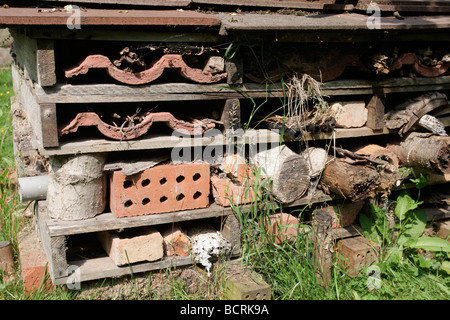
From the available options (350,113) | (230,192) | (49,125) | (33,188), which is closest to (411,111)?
(350,113)

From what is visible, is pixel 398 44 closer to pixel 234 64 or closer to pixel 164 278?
pixel 234 64

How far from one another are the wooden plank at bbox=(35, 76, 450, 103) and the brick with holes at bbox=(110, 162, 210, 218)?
0.52 meters

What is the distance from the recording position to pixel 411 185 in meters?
4.28

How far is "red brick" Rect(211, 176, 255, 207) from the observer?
3.54 metres

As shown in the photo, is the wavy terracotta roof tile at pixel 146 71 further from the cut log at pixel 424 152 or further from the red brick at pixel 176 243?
the cut log at pixel 424 152

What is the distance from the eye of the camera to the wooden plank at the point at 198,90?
3.03m

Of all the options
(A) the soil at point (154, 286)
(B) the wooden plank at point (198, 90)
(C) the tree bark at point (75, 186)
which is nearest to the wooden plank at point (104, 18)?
(B) the wooden plank at point (198, 90)

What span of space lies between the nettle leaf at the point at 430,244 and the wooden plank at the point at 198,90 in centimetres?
126

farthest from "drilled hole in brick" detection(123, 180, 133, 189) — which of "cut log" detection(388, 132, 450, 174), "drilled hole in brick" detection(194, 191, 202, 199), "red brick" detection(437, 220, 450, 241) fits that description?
"red brick" detection(437, 220, 450, 241)

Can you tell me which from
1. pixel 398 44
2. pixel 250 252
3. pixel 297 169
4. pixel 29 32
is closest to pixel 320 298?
pixel 250 252

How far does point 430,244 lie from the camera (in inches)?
155

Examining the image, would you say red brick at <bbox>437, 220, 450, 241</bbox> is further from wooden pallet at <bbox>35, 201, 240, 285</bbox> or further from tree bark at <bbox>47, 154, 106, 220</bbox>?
tree bark at <bbox>47, 154, 106, 220</bbox>

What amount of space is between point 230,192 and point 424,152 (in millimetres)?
1638

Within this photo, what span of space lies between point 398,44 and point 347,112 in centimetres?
72
